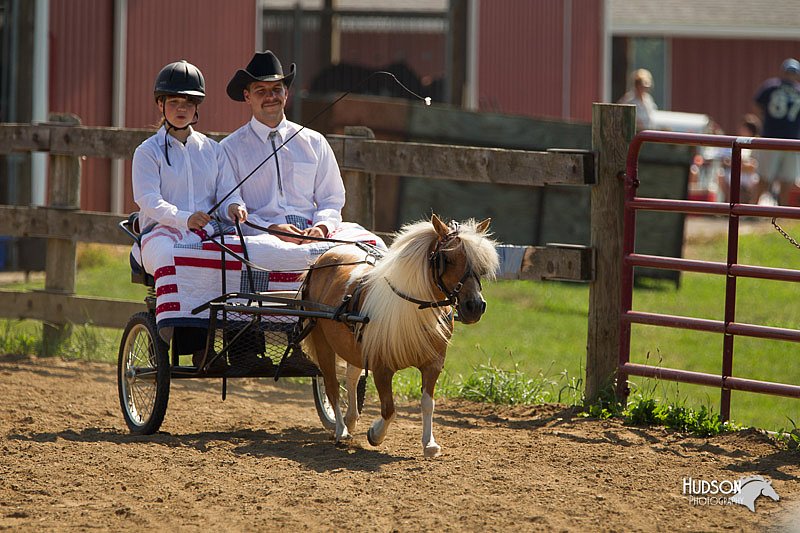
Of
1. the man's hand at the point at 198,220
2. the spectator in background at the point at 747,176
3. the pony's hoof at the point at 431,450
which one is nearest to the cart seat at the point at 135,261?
the man's hand at the point at 198,220

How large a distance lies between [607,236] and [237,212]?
7.16 ft

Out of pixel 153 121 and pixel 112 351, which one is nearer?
→ pixel 112 351

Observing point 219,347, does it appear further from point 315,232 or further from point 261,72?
point 261,72

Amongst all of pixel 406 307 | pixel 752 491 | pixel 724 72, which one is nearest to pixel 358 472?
pixel 406 307

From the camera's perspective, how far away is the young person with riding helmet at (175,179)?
628 centimetres

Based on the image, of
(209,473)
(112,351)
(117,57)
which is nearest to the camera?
(209,473)

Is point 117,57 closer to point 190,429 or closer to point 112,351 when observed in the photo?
point 112,351

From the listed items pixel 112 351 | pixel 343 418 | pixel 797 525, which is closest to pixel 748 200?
pixel 112 351

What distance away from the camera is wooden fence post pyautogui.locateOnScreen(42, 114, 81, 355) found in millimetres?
8805

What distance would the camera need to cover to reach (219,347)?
6449 mm

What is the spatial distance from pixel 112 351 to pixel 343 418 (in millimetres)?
3176

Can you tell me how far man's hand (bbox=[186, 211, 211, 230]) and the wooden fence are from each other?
1830 mm

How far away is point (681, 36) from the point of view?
3122 centimetres

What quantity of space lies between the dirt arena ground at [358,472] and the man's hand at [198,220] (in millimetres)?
1092
